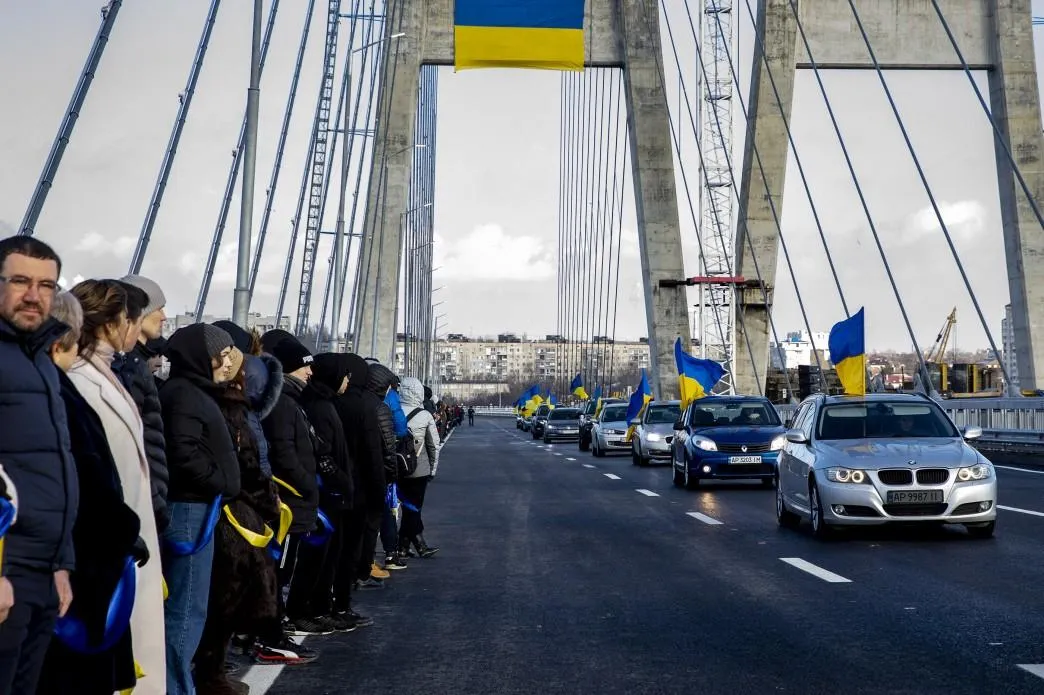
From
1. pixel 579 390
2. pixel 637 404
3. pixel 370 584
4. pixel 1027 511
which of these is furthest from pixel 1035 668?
pixel 579 390

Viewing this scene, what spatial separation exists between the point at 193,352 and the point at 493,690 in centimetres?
209

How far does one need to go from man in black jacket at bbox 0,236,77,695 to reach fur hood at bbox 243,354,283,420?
3319 millimetres

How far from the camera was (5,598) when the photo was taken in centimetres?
392

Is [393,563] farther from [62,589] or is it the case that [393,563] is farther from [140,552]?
[62,589]

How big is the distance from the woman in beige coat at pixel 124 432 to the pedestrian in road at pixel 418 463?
8.07 metres

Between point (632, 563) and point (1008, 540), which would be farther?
point (1008, 540)

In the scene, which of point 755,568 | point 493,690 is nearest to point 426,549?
point 755,568

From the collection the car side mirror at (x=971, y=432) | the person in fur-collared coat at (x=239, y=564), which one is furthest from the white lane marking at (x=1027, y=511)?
the person in fur-collared coat at (x=239, y=564)

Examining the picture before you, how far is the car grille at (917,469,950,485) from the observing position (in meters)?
14.5

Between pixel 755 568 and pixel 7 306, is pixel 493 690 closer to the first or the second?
pixel 7 306

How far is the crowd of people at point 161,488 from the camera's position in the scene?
13.5ft

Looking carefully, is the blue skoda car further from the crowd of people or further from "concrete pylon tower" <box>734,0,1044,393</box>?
"concrete pylon tower" <box>734,0,1044,393</box>

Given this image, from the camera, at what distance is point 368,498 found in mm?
10523

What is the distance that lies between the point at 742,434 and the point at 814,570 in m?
12.7
